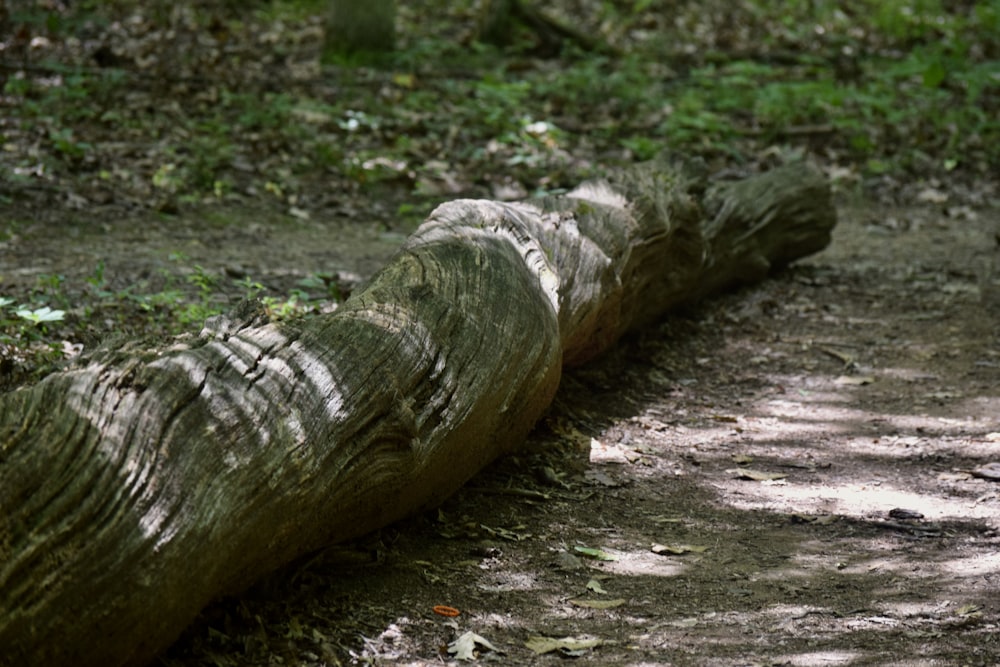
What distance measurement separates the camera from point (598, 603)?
2.95 m

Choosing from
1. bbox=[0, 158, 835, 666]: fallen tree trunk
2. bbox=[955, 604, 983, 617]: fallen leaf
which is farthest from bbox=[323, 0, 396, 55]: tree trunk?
bbox=[955, 604, 983, 617]: fallen leaf

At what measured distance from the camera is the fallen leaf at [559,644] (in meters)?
2.67

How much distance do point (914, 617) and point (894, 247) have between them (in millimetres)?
5201

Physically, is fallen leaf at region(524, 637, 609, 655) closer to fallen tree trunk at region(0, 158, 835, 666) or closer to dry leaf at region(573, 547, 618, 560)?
dry leaf at region(573, 547, 618, 560)

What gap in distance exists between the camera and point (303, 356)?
2934 millimetres

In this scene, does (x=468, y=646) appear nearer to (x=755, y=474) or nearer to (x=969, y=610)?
(x=969, y=610)

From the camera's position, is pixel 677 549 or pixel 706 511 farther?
pixel 706 511

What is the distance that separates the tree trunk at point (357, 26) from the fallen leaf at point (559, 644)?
870cm

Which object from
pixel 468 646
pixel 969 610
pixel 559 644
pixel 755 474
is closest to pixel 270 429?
pixel 468 646

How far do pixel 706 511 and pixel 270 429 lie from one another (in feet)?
5.68

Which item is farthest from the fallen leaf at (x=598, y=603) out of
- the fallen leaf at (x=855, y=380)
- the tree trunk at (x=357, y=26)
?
the tree trunk at (x=357, y=26)

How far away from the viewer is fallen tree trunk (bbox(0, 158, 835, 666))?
2.19 meters

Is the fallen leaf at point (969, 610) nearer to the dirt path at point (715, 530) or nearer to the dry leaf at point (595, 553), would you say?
the dirt path at point (715, 530)

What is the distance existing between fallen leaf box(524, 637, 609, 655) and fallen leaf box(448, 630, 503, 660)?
105mm
